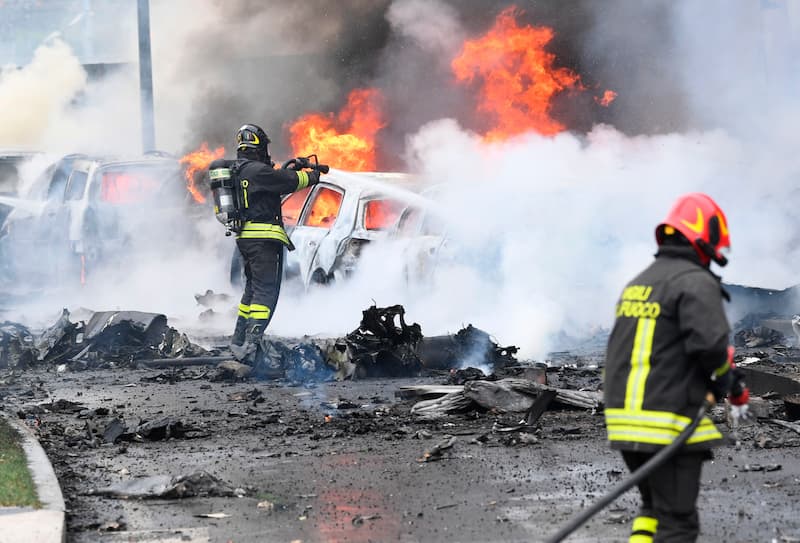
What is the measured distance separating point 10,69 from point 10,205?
69.0 feet

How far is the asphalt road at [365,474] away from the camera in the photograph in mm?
5371

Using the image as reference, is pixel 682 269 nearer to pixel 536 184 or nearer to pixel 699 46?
pixel 536 184

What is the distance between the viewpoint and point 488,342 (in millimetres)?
10602

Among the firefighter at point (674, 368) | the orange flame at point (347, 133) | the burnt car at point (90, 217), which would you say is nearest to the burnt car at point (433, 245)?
the burnt car at point (90, 217)

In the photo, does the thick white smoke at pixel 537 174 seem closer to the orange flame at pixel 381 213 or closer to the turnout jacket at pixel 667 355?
Result: the orange flame at pixel 381 213

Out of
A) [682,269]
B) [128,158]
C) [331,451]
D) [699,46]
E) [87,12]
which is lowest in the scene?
[331,451]

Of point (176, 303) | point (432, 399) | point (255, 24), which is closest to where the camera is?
point (432, 399)

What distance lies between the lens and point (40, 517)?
533 centimetres

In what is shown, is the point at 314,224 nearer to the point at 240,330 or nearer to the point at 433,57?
the point at 240,330

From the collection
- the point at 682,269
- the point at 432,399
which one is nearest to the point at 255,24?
the point at 432,399

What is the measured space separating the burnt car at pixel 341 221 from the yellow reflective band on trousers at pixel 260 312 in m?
1.45

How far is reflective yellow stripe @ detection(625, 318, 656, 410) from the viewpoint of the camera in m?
4.00

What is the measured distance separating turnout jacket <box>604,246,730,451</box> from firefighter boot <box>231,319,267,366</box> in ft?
22.6

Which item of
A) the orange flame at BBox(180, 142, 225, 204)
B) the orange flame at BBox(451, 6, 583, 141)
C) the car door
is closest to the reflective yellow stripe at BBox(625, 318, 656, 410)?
the car door
